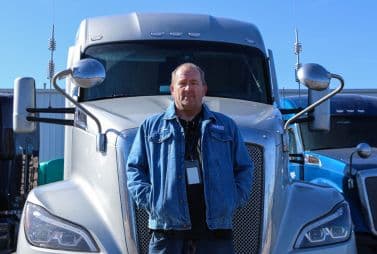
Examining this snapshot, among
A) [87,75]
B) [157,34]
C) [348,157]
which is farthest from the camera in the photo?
[348,157]

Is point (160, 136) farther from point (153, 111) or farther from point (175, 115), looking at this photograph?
point (153, 111)

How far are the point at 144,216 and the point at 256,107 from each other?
152cm

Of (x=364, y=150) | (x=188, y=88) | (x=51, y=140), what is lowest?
(x=51, y=140)

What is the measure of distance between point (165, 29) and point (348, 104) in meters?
3.40

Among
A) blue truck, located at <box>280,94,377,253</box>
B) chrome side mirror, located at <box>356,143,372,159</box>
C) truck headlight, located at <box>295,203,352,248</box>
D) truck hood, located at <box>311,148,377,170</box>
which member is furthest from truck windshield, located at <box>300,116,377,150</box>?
truck headlight, located at <box>295,203,352,248</box>

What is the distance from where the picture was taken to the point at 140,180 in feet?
12.2

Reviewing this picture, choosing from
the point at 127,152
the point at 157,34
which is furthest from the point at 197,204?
the point at 157,34

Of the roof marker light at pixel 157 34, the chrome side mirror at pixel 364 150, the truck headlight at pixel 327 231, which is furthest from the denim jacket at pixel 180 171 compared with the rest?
the chrome side mirror at pixel 364 150

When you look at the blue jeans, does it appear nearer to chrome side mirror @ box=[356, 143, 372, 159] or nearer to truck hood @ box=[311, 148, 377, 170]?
chrome side mirror @ box=[356, 143, 372, 159]

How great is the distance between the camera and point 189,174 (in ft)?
11.9

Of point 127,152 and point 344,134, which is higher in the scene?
point 127,152

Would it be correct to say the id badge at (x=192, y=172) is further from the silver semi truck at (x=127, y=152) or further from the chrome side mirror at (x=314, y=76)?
the chrome side mirror at (x=314, y=76)

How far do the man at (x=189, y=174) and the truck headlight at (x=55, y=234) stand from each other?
637mm

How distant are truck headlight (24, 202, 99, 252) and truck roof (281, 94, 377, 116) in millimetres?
4445
